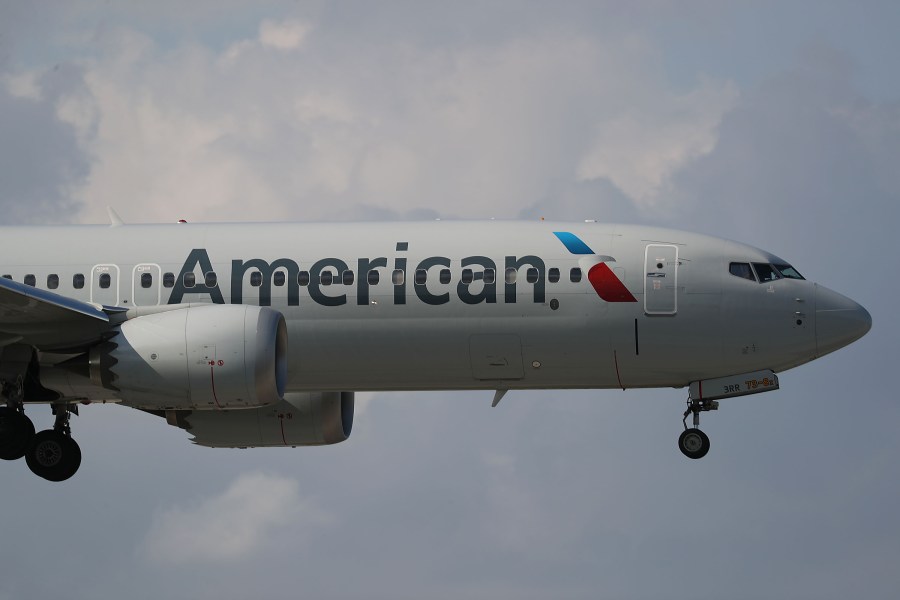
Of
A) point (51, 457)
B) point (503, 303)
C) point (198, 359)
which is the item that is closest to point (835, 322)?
point (503, 303)

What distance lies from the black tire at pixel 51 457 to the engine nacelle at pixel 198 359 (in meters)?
3.88

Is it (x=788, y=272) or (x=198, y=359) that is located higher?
(x=788, y=272)

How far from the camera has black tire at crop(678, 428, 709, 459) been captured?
43438 mm

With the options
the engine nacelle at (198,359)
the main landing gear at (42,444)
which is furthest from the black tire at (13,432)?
the engine nacelle at (198,359)

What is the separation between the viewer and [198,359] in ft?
131

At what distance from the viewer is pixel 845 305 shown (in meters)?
42.7

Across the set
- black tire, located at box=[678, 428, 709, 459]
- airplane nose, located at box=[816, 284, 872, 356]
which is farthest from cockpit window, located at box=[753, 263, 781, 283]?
black tire, located at box=[678, 428, 709, 459]

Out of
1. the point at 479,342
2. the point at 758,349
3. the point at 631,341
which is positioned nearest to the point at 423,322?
the point at 479,342

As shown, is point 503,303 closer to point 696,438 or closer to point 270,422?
point 696,438

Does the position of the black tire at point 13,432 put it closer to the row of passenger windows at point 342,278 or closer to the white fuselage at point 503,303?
the row of passenger windows at point 342,278

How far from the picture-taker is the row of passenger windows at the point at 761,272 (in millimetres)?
42781

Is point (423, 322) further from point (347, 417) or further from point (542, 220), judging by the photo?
point (347, 417)

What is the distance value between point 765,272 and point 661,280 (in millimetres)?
2278

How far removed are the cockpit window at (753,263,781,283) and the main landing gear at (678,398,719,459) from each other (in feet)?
9.25
